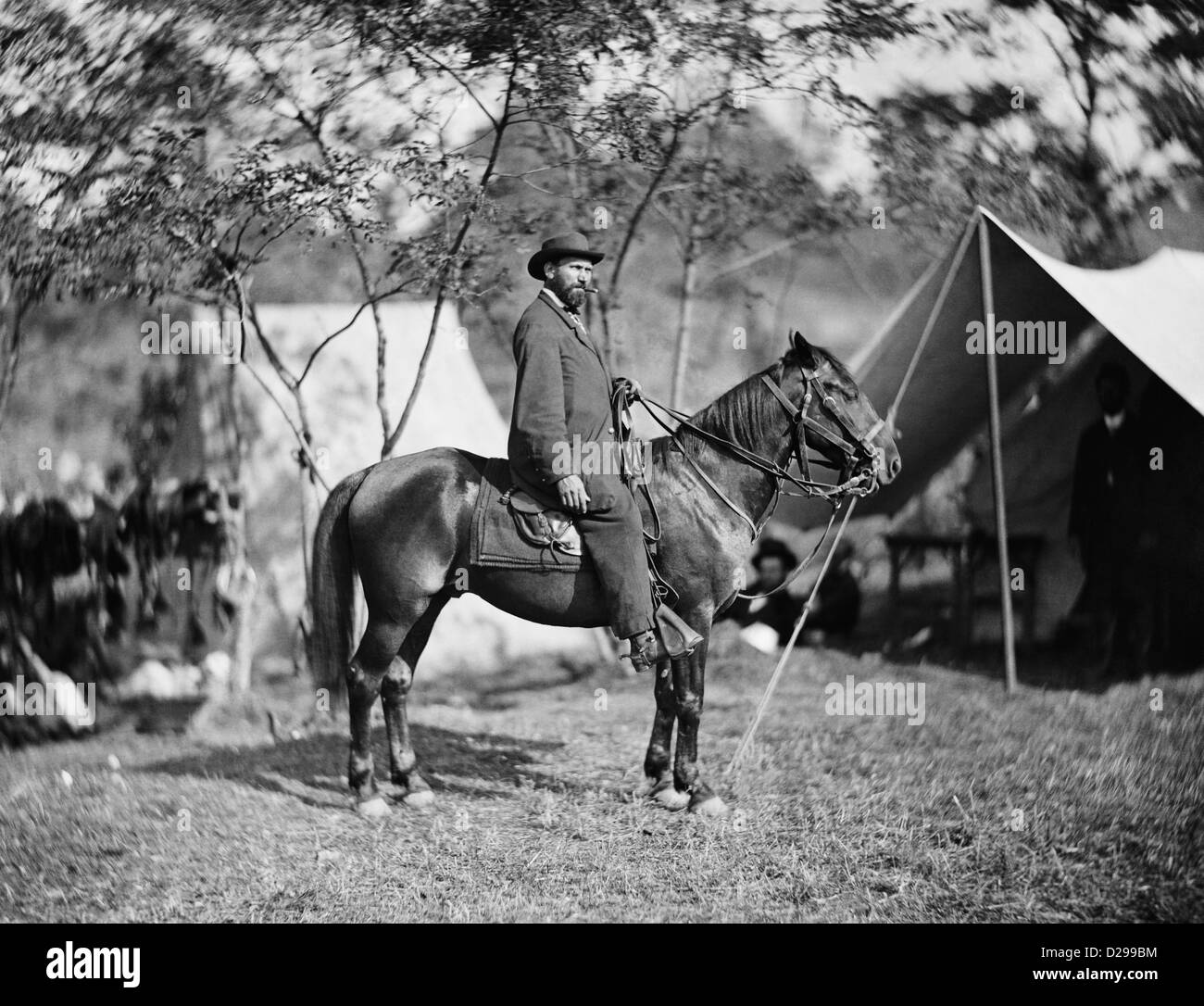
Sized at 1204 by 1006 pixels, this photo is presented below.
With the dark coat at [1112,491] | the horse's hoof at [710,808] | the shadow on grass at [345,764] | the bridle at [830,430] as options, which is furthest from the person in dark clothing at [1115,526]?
the shadow on grass at [345,764]

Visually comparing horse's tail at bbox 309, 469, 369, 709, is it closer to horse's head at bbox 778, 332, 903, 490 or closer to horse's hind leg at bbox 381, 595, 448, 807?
horse's hind leg at bbox 381, 595, 448, 807

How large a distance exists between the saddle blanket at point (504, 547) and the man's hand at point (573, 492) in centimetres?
26

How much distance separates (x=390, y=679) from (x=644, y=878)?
1.48 metres

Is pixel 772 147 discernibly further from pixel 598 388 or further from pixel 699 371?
pixel 598 388

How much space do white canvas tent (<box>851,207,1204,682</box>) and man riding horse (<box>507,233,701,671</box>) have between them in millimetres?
2031

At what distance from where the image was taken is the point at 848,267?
11.4 metres

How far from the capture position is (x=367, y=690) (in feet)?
17.3

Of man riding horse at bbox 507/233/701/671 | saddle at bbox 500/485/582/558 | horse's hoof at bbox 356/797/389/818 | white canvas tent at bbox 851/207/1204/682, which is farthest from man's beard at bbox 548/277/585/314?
horse's hoof at bbox 356/797/389/818

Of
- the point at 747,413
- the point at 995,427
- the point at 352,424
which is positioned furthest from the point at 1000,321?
the point at 352,424

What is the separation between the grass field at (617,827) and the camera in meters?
4.83

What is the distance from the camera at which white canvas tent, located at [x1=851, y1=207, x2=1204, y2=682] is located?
20.0ft

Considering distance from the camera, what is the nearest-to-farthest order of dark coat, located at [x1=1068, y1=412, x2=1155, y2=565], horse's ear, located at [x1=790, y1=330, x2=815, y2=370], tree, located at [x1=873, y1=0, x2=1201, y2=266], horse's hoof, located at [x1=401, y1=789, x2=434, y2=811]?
horse's ear, located at [x1=790, y1=330, x2=815, y2=370] → horse's hoof, located at [x1=401, y1=789, x2=434, y2=811] → tree, located at [x1=873, y1=0, x2=1201, y2=266] → dark coat, located at [x1=1068, y1=412, x2=1155, y2=565]

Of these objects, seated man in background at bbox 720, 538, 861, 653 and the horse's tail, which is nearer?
the horse's tail

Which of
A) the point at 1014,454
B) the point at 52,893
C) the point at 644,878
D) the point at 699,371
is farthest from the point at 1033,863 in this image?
the point at 699,371
